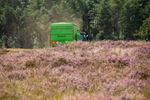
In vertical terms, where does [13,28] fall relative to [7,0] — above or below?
below

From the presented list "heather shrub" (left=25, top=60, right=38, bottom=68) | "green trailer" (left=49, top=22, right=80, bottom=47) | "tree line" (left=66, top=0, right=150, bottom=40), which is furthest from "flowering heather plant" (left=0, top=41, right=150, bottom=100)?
"tree line" (left=66, top=0, right=150, bottom=40)

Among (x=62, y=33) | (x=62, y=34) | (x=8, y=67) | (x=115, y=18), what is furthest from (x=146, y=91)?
(x=115, y=18)

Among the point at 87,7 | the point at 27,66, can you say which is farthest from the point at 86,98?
the point at 87,7

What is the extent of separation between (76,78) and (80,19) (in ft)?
303

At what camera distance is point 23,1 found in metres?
121

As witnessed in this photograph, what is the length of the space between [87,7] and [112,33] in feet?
41.6

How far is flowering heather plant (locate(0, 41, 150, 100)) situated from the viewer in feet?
43.8

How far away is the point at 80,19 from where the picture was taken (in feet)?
356

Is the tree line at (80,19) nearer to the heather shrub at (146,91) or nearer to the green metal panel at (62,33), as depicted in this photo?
the green metal panel at (62,33)

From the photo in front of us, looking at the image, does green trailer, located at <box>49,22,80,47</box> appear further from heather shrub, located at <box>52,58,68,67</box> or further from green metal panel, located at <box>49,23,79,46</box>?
heather shrub, located at <box>52,58,68,67</box>

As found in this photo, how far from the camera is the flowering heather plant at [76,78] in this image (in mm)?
13359

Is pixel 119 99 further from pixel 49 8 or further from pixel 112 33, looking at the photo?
pixel 49 8

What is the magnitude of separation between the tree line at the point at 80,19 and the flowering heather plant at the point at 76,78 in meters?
60.8

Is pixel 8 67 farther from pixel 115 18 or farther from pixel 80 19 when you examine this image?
pixel 80 19
